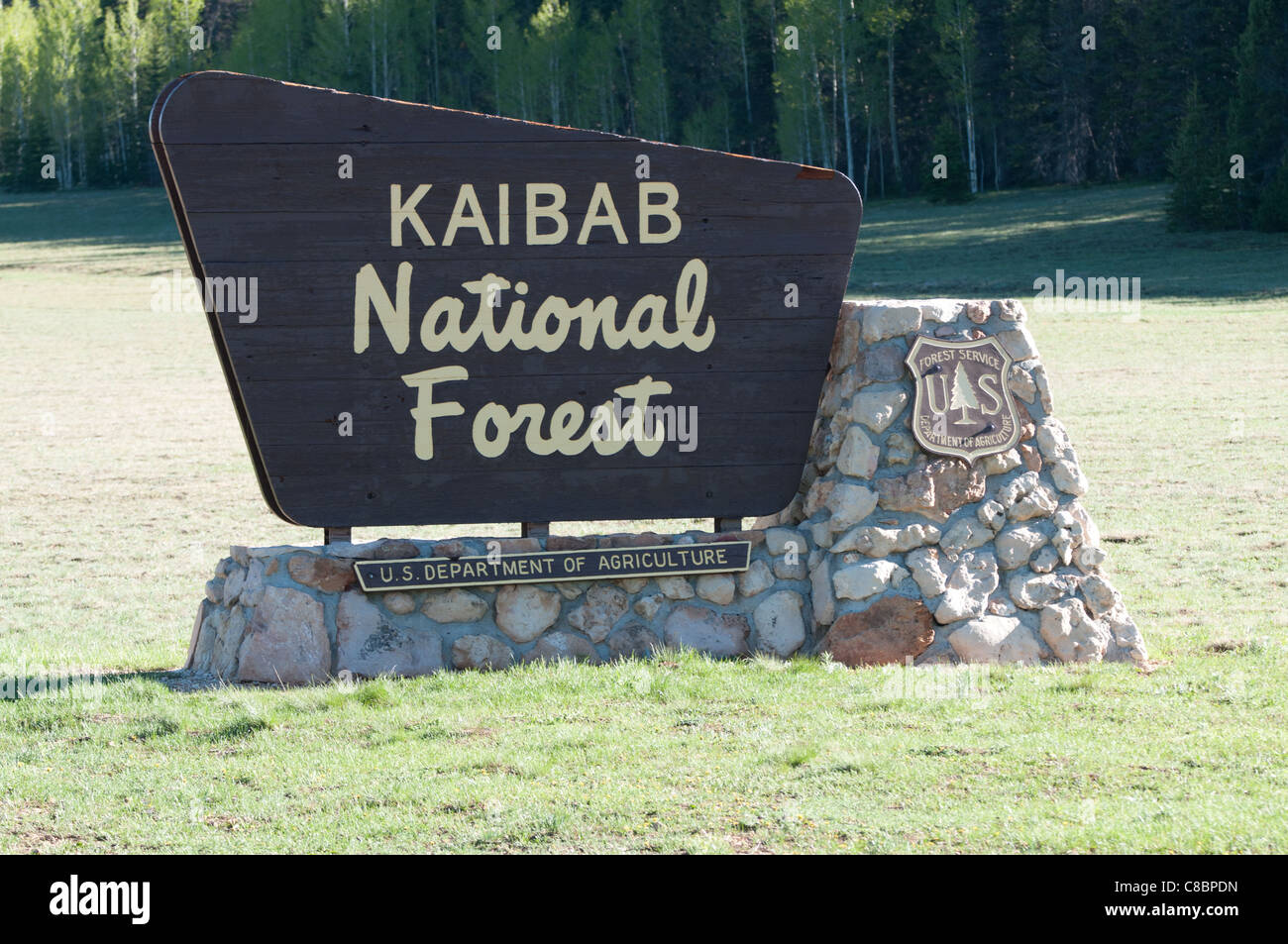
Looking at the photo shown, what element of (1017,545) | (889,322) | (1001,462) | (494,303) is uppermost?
(494,303)

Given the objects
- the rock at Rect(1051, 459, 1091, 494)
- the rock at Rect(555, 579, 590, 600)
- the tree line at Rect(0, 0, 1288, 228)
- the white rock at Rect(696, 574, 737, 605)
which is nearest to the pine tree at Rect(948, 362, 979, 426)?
the rock at Rect(1051, 459, 1091, 494)

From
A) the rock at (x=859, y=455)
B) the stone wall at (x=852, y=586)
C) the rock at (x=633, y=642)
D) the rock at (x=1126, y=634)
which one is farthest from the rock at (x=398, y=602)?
the rock at (x=1126, y=634)

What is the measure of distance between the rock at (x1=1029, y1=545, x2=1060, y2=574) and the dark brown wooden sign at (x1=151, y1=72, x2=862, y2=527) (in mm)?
1215

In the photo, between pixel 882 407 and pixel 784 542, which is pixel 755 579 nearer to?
pixel 784 542

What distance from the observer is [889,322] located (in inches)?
269

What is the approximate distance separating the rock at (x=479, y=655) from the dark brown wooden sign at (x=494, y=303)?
594 millimetres

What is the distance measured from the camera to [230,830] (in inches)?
183

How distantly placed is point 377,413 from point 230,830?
2.53 metres

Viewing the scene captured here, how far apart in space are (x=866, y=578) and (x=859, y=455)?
0.60m

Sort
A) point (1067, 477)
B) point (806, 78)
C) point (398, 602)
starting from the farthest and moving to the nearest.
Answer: point (806, 78) → point (1067, 477) → point (398, 602)

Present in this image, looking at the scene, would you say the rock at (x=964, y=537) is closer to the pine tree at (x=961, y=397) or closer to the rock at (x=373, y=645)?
the pine tree at (x=961, y=397)

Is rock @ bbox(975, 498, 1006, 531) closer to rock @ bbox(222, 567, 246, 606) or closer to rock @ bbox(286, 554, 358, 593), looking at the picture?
rock @ bbox(286, 554, 358, 593)

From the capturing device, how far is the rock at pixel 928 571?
671cm

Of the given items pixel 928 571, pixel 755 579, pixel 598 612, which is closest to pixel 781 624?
pixel 755 579
